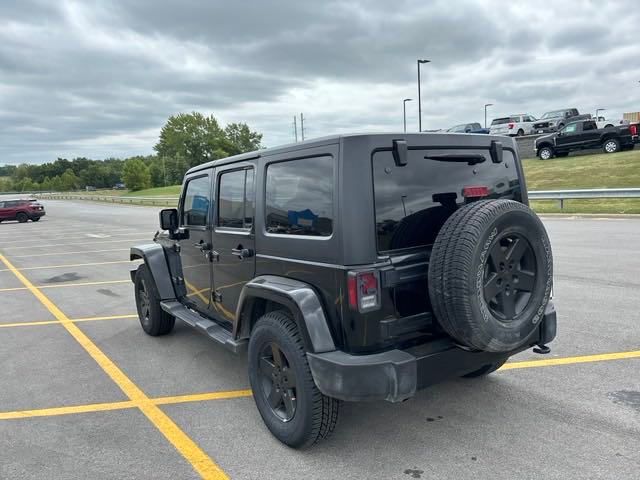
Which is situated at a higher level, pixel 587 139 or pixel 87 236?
pixel 587 139

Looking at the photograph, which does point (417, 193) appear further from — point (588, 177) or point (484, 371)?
point (588, 177)

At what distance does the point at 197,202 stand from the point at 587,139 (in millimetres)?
27467

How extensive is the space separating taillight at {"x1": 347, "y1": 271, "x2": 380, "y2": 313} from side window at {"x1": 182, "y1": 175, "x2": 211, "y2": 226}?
203 cm

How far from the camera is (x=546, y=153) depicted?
28.9 m

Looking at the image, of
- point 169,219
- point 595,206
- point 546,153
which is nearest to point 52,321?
point 169,219

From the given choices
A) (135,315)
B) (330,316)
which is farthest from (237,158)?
(135,315)

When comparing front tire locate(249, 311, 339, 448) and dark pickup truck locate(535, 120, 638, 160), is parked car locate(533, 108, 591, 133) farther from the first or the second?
front tire locate(249, 311, 339, 448)

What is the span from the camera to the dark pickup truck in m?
25.4

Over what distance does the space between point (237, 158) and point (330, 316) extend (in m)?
1.65

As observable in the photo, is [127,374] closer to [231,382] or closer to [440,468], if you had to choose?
[231,382]

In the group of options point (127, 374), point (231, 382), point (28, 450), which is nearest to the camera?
point (28, 450)

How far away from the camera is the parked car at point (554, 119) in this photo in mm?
37434

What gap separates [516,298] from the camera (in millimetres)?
3029

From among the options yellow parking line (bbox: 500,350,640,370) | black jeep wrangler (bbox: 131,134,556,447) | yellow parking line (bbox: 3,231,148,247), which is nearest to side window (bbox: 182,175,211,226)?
black jeep wrangler (bbox: 131,134,556,447)
